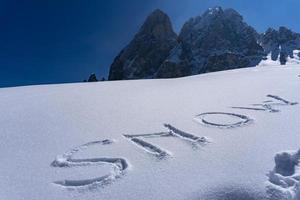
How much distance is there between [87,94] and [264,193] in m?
4.12

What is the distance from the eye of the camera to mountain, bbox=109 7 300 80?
415 ft

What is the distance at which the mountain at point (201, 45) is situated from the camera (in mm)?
126438

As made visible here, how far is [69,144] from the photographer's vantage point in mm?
3322

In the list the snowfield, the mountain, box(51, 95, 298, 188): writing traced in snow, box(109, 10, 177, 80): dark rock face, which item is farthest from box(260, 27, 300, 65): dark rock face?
box(51, 95, 298, 188): writing traced in snow

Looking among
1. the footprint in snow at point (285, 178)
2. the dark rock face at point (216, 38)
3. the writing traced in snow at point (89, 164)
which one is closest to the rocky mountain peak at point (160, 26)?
the dark rock face at point (216, 38)

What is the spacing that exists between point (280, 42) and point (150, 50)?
48.7 metres

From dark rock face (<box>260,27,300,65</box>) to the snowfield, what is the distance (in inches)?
5032

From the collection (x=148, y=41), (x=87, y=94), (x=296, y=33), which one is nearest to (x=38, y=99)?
(x=87, y=94)

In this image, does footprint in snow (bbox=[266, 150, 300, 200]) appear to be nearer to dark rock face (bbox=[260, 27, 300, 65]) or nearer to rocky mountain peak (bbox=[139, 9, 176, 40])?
rocky mountain peak (bbox=[139, 9, 176, 40])

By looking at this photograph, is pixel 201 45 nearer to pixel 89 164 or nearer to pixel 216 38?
pixel 216 38

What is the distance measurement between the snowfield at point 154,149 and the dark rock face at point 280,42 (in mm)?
127821

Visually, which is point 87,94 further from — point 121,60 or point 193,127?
point 121,60

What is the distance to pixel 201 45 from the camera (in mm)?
136625

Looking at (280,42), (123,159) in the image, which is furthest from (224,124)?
(280,42)
